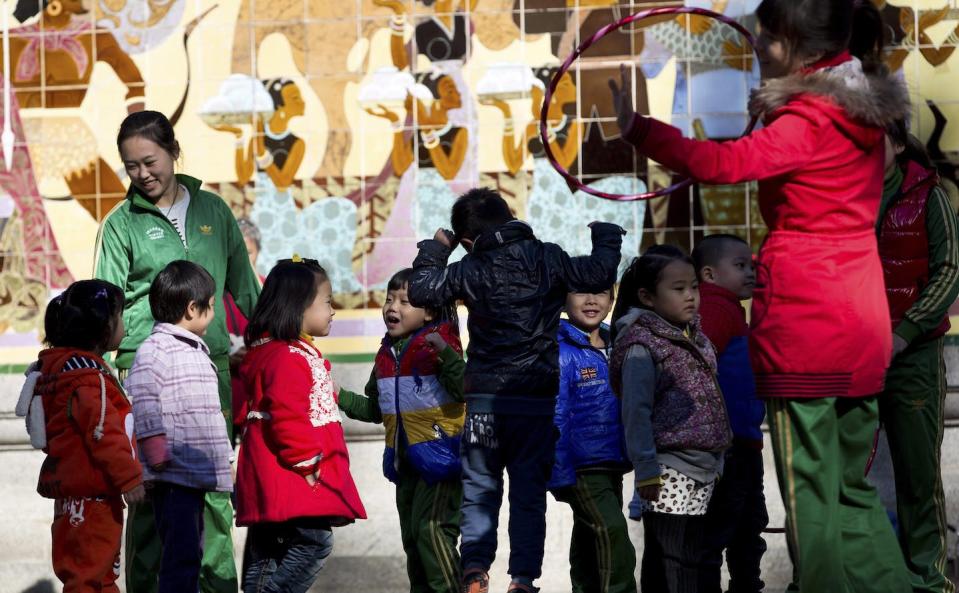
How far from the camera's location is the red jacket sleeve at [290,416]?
240 inches

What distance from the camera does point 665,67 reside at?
8.04 metres

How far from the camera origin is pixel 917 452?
6.32 m

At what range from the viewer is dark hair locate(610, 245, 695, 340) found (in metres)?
6.35

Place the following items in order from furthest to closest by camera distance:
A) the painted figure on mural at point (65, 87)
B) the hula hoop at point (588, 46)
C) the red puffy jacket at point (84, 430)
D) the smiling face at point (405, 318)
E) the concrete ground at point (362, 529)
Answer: the painted figure on mural at point (65, 87), the concrete ground at point (362, 529), the smiling face at point (405, 318), the hula hoop at point (588, 46), the red puffy jacket at point (84, 430)

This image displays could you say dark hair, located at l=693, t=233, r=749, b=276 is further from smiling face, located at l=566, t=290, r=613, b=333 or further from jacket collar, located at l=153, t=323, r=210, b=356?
jacket collar, located at l=153, t=323, r=210, b=356

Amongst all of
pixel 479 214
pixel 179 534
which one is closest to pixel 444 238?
pixel 479 214

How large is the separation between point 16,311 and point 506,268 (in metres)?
3.35

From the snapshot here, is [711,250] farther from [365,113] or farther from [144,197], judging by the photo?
[144,197]

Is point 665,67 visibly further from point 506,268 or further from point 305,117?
point 506,268

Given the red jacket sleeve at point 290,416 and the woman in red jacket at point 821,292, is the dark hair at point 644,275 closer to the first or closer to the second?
the red jacket sleeve at point 290,416

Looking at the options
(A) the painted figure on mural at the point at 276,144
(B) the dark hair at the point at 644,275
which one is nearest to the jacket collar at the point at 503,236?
(B) the dark hair at the point at 644,275

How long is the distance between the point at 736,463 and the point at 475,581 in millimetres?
1388

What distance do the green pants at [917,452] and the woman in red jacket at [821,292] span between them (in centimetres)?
150

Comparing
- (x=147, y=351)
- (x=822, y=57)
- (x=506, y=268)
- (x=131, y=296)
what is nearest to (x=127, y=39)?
(x=131, y=296)
